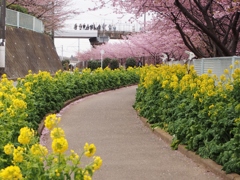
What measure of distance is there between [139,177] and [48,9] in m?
28.0

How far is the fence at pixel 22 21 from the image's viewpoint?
22844mm

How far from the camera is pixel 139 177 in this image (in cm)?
500

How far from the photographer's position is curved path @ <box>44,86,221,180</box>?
5.15 meters

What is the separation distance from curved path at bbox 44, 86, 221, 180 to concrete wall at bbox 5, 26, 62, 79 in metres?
10.1

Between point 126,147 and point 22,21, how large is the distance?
773 inches

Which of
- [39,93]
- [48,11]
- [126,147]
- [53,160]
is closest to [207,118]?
[126,147]

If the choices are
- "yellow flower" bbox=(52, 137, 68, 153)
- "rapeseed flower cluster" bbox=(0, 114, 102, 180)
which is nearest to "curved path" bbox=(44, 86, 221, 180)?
"rapeseed flower cluster" bbox=(0, 114, 102, 180)

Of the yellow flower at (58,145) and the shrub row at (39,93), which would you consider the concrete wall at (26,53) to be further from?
the yellow flower at (58,145)

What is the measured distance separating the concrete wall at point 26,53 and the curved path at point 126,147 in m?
10.1

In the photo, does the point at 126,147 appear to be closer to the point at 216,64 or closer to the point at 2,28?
the point at 216,64

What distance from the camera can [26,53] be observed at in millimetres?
23406

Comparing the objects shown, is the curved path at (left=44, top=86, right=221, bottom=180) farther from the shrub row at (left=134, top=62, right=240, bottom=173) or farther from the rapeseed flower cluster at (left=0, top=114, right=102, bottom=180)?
the rapeseed flower cluster at (left=0, top=114, right=102, bottom=180)

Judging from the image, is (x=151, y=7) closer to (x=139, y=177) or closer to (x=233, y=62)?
(x=233, y=62)

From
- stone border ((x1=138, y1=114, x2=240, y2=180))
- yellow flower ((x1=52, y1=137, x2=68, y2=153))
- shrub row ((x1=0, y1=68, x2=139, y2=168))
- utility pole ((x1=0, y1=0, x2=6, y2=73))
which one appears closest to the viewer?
yellow flower ((x1=52, y1=137, x2=68, y2=153))
